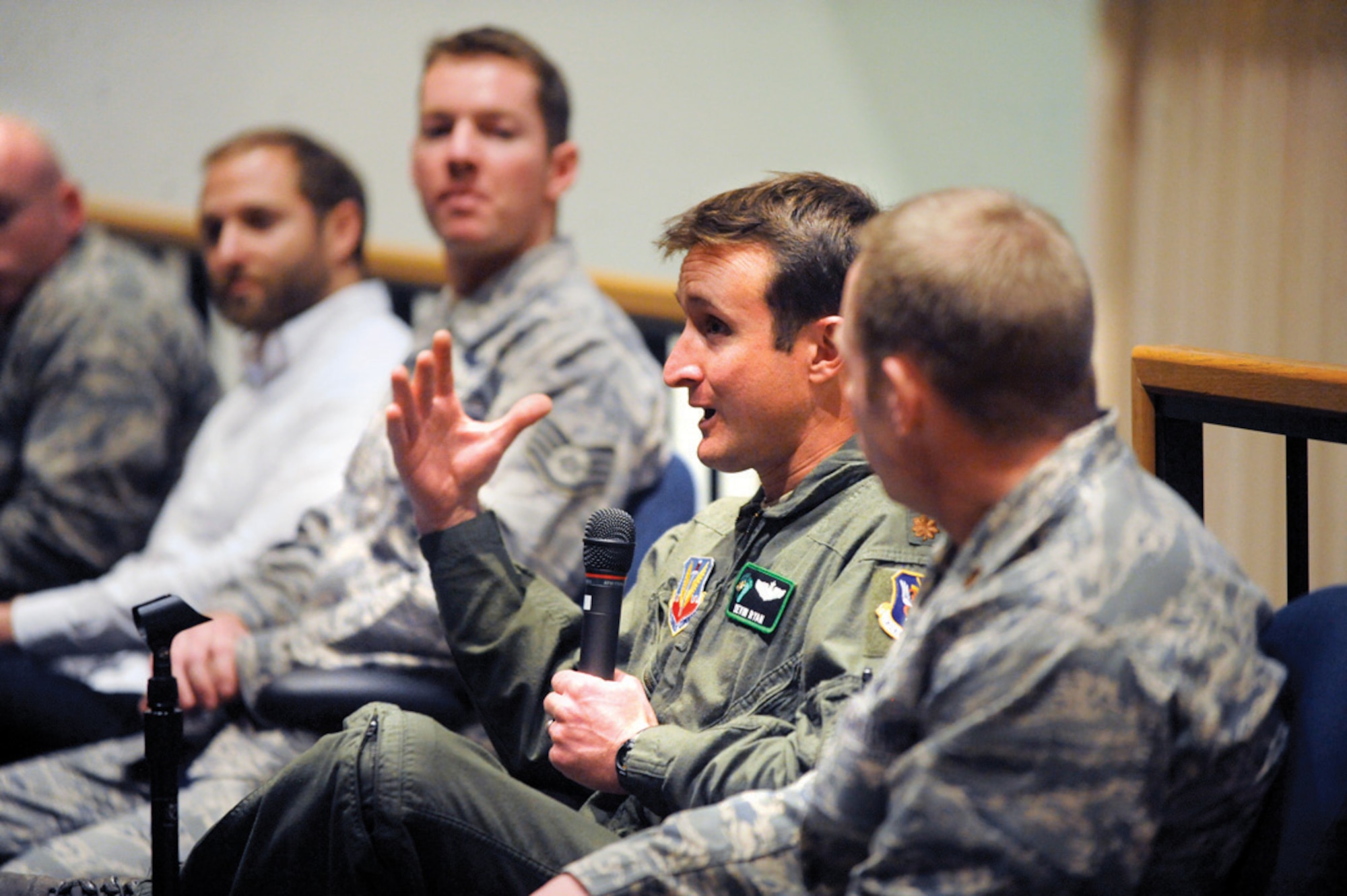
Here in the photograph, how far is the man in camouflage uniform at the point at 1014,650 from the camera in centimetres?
81

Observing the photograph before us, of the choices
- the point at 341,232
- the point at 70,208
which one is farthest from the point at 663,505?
the point at 70,208

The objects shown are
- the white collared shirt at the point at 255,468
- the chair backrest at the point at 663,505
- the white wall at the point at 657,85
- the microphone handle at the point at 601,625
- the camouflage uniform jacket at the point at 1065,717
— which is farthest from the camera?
the white wall at the point at 657,85

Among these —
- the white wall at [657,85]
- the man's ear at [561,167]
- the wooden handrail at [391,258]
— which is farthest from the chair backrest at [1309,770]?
the white wall at [657,85]

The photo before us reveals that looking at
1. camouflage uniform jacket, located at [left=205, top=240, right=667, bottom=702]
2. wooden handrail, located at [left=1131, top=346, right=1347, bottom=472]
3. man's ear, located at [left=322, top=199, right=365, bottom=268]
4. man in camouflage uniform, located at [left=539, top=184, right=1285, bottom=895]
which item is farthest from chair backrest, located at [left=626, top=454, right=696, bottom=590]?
man's ear, located at [left=322, top=199, right=365, bottom=268]

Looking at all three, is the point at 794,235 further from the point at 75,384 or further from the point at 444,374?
the point at 75,384

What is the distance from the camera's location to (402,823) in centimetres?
114

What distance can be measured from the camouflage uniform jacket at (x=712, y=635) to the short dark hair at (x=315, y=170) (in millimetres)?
1399

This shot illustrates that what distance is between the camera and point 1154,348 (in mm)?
1329

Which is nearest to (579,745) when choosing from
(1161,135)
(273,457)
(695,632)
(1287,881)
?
(695,632)

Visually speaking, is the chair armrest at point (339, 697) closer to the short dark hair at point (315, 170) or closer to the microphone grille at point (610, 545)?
the microphone grille at point (610, 545)

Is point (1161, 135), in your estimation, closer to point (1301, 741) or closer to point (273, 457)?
point (273, 457)

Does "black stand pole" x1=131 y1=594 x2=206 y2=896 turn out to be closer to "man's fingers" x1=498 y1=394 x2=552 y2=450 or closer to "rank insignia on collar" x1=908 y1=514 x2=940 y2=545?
"man's fingers" x1=498 y1=394 x2=552 y2=450

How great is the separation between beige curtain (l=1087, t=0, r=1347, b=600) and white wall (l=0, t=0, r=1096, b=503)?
0.41 ft

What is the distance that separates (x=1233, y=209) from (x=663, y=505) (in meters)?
2.05
